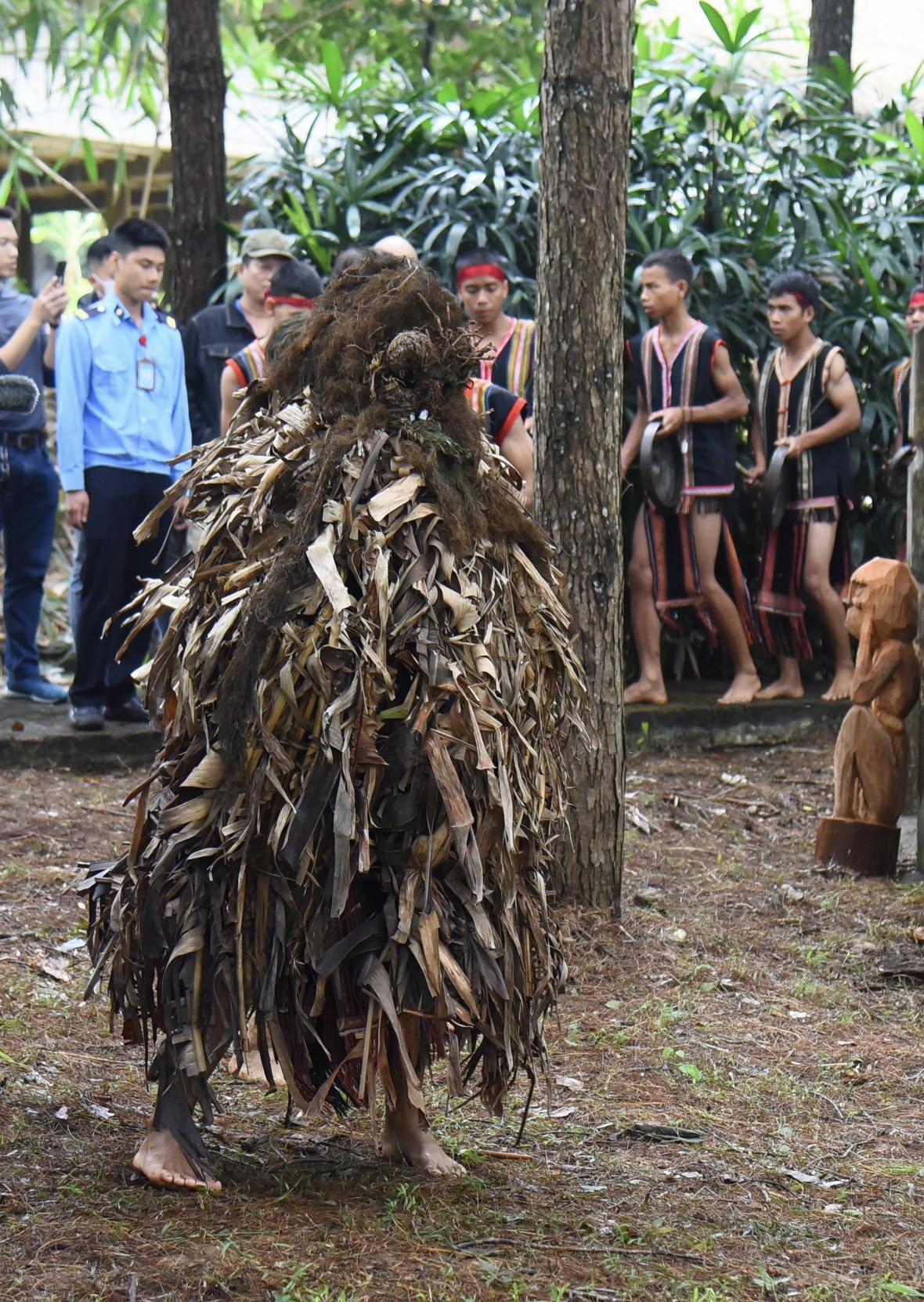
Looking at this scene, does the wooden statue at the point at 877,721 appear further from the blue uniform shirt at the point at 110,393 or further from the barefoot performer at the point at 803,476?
the blue uniform shirt at the point at 110,393

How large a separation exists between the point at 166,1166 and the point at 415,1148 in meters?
0.57

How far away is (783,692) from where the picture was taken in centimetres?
897

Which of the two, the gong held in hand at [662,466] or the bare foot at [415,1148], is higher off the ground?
the gong held in hand at [662,466]

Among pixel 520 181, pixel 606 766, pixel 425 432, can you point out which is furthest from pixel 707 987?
pixel 520 181

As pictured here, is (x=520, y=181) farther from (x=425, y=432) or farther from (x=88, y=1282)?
(x=88, y=1282)

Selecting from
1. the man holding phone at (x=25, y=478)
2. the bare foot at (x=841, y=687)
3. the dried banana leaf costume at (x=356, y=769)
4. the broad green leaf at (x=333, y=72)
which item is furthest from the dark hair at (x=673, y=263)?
the dried banana leaf costume at (x=356, y=769)

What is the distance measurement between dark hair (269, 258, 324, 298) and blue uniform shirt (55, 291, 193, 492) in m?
1.19

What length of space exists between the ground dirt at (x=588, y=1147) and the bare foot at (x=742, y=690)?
2.45m

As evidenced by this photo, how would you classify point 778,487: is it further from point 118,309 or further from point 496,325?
point 118,309

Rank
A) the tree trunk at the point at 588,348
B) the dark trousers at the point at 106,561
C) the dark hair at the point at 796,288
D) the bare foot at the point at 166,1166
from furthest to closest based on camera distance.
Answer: the dark hair at the point at 796,288 → the dark trousers at the point at 106,561 → the tree trunk at the point at 588,348 → the bare foot at the point at 166,1166

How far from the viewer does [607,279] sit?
5.47m

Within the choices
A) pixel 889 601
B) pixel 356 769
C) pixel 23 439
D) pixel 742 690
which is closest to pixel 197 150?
pixel 23 439

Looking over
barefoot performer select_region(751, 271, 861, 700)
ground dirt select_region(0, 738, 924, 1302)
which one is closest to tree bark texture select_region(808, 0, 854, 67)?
barefoot performer select_region(751, 271, 861, 700)

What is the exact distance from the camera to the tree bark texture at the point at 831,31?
1257cm
